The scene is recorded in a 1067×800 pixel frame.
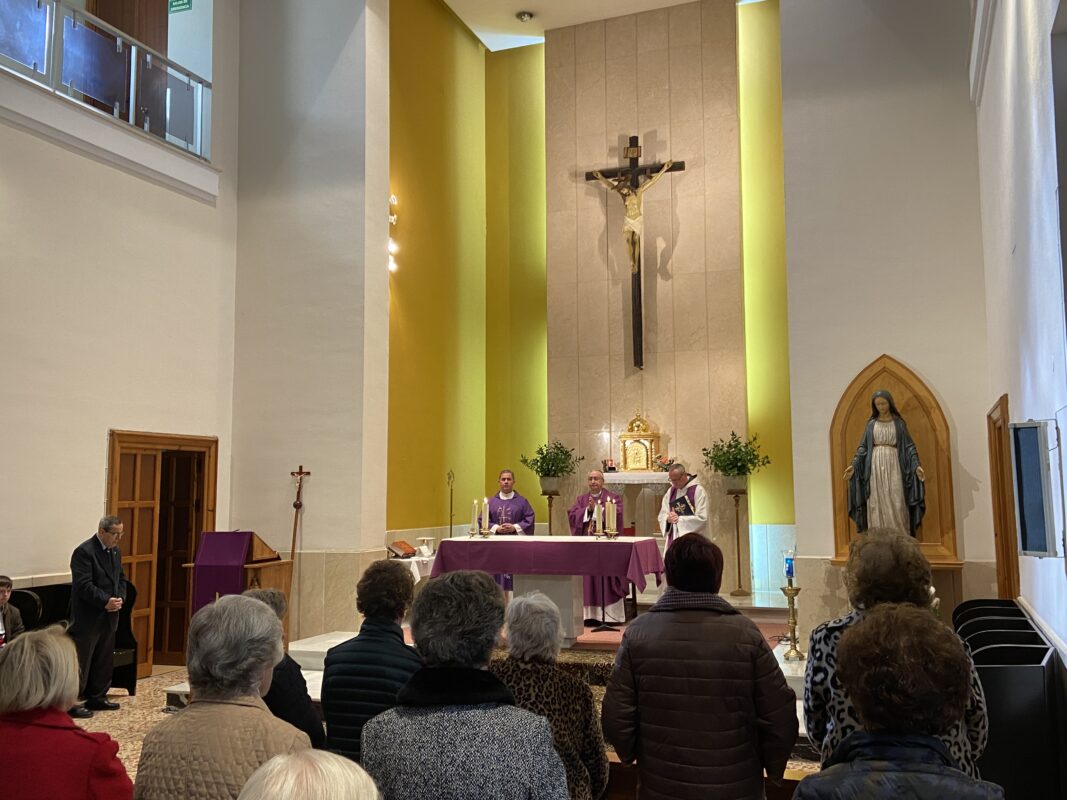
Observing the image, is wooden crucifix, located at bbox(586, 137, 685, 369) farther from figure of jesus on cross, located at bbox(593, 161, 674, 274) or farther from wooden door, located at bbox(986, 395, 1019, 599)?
wooden door, located at bbox(986, 395, 1019, 599)

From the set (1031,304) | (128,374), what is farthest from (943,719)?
(128,374)

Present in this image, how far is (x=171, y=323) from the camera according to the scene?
943 centimetres

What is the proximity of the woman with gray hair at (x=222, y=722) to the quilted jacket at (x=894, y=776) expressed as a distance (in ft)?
3.63

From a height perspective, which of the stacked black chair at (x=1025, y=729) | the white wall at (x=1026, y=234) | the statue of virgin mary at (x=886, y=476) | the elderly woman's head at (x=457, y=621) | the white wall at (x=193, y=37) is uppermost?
the white wall at (x=193, y=37)

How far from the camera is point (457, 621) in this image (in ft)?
7.18

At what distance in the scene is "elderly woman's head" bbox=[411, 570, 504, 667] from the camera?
2166 millimetres

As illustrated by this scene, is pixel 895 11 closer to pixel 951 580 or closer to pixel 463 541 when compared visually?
pixel 951 580

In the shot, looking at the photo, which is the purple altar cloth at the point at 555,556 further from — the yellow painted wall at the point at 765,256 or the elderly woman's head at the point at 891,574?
the elderly woman's head at the point at 891,574

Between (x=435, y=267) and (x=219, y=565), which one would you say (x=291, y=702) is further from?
(x=435, y=267)

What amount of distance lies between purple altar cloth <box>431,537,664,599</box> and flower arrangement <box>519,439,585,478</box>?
11.2 ft

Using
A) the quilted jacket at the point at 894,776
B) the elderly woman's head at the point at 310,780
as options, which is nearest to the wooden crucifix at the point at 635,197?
the quilted jacket at the point at 894,776

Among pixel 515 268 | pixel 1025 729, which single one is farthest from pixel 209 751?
pixel 515 268

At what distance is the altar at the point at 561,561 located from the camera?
25.7 ft

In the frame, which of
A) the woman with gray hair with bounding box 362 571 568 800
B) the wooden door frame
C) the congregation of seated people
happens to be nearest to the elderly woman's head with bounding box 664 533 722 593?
the congregation of seated people
